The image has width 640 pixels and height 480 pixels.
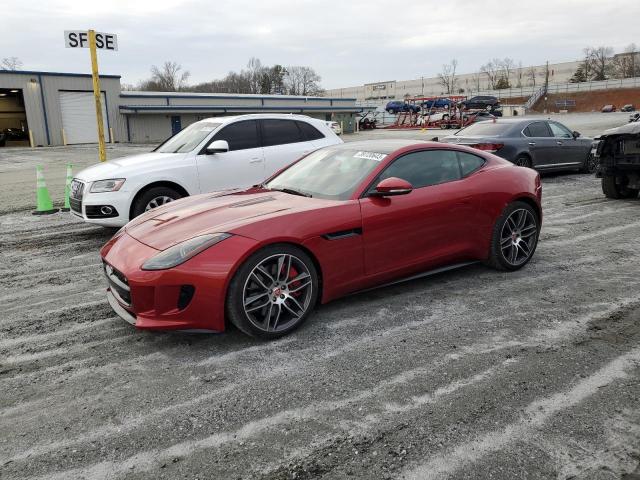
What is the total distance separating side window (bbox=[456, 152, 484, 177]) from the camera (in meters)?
5.03

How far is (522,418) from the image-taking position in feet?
9.20

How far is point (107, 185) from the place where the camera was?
6875 mm

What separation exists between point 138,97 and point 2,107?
11757mm

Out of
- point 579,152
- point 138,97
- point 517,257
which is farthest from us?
point 138,97

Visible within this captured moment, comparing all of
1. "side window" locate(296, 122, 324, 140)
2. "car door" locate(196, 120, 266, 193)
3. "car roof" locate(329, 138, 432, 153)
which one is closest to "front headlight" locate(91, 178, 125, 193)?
"car door" locate(196, 120, 266, 193)

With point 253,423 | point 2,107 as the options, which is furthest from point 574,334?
point 2,107

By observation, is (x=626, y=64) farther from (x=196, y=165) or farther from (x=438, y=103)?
(x=196, y=165)

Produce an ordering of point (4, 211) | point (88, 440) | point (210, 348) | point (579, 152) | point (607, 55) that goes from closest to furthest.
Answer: point (88, 440)
point (210, 348)
point (4, 211)
point (579, 152)
point (607, 55)

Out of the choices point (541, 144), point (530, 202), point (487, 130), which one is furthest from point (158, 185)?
point (541, 144)

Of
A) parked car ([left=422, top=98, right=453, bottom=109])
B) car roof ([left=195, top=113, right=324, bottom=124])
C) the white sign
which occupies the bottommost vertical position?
car roof ([left=195, top=113, right=324, bottom=124])

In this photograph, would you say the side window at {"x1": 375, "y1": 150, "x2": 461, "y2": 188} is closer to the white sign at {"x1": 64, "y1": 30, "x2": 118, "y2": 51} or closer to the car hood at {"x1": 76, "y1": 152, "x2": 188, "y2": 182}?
the car hood at {"x1": 76, "y1": 152, "x2": 188, "y2": 182}

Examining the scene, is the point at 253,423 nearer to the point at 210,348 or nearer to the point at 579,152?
the point at 210,348

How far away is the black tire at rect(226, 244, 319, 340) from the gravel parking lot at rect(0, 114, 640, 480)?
0.14 metres

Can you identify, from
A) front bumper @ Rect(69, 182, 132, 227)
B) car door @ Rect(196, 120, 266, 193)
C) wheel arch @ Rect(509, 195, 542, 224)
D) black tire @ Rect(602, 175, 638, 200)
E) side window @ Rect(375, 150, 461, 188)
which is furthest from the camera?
black tire @ Rect(602, 175, 638, 200)
